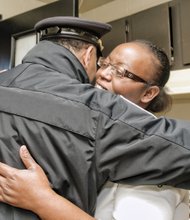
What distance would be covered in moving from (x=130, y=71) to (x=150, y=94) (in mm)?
144

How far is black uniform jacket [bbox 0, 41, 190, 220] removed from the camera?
0.77 m

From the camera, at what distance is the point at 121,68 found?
1.27 metres

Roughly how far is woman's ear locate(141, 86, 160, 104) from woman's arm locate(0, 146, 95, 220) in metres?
0.66

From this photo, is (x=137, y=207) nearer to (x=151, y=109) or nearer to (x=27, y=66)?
(x=27, y=66)

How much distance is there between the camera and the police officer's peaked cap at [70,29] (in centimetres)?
98

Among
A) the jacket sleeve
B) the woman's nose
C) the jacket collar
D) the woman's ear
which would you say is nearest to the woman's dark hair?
the woman's ear

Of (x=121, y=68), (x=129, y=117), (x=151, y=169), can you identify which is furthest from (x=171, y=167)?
(x=121, y=68)

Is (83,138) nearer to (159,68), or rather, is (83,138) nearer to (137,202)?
(137,202)

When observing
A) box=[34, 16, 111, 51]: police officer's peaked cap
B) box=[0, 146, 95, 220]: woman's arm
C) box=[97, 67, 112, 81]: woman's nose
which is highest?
box=[34, 16, 111, 51]: police officer's peaked cap

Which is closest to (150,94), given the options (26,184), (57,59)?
(57,59)

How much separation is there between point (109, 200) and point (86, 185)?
128 millimetres

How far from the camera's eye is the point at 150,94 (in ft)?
4.39

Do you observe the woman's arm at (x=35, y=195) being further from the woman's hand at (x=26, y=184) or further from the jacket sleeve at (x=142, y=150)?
the jacket sleeve at (x=142, y=150)

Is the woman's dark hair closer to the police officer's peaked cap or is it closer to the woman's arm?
the police officer's peaked cap
